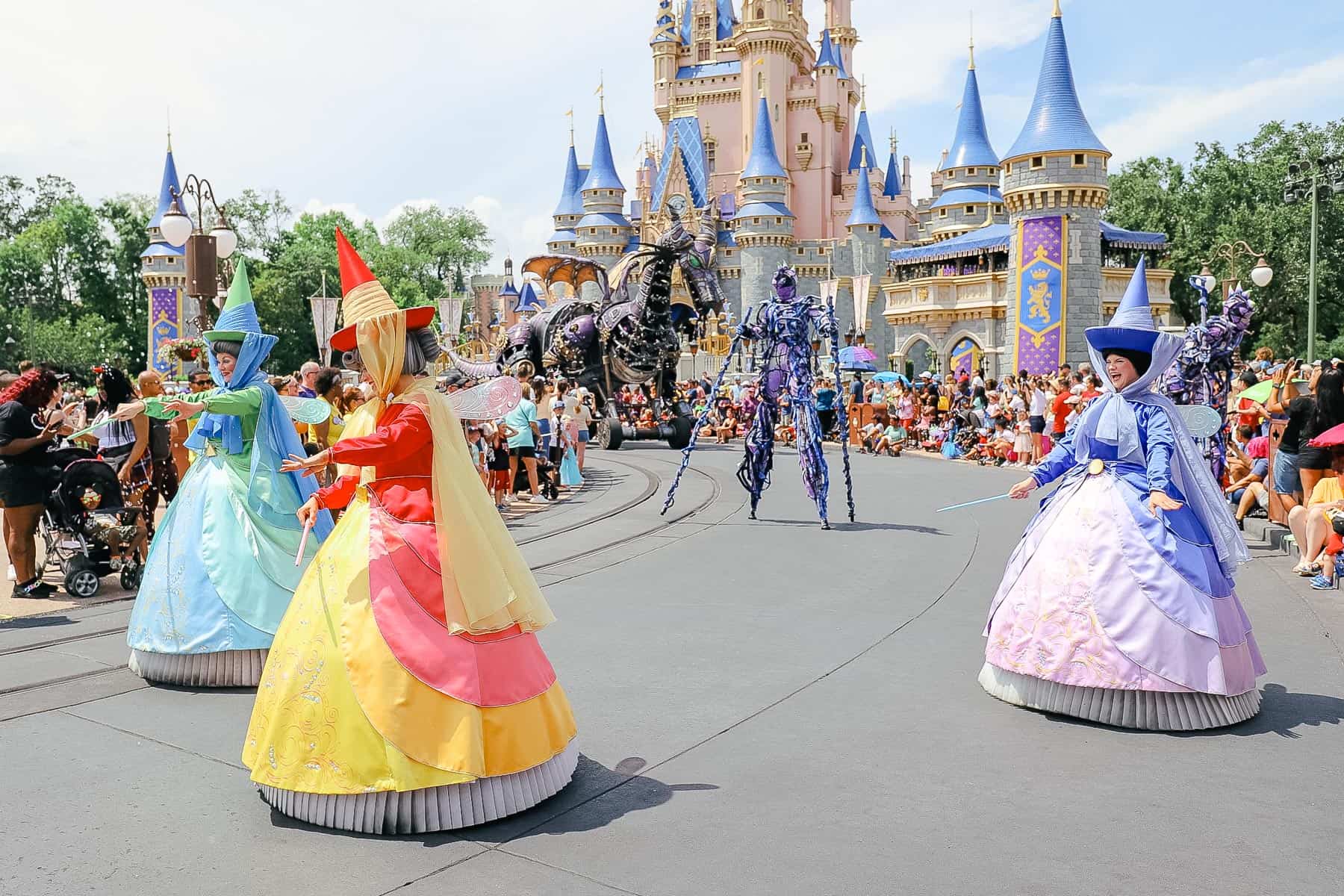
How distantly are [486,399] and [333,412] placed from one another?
3634mm

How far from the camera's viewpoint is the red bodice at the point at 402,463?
3.55 metres

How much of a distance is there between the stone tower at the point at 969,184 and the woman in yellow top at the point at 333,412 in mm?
41396

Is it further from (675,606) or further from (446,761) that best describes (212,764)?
(675,606)

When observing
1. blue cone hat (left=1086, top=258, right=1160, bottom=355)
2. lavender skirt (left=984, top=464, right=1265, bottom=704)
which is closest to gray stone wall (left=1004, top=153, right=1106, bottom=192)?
blue cone hat (left=1086, top=258, right=1160, bottom=355)

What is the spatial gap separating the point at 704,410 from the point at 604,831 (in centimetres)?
677

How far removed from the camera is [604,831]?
139 inches

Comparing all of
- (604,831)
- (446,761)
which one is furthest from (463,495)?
(604,831)

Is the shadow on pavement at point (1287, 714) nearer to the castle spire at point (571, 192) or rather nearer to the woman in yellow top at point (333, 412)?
the woman in yellow top at point (333, 412)

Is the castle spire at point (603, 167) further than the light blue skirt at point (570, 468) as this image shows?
Yes

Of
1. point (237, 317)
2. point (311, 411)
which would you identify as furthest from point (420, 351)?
point (237, 317)

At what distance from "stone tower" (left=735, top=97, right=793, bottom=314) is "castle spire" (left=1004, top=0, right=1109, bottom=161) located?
2484 cm

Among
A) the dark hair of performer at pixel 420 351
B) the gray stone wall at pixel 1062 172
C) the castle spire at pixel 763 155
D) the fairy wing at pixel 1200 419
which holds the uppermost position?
the castle spire at pixel 763 155

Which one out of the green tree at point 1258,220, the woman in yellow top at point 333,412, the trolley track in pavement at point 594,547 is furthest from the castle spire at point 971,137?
the woman in yellow top at point 333,412

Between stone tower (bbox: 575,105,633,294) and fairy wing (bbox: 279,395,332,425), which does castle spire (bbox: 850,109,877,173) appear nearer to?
stone tower (bbox: 575,105,633,294)
